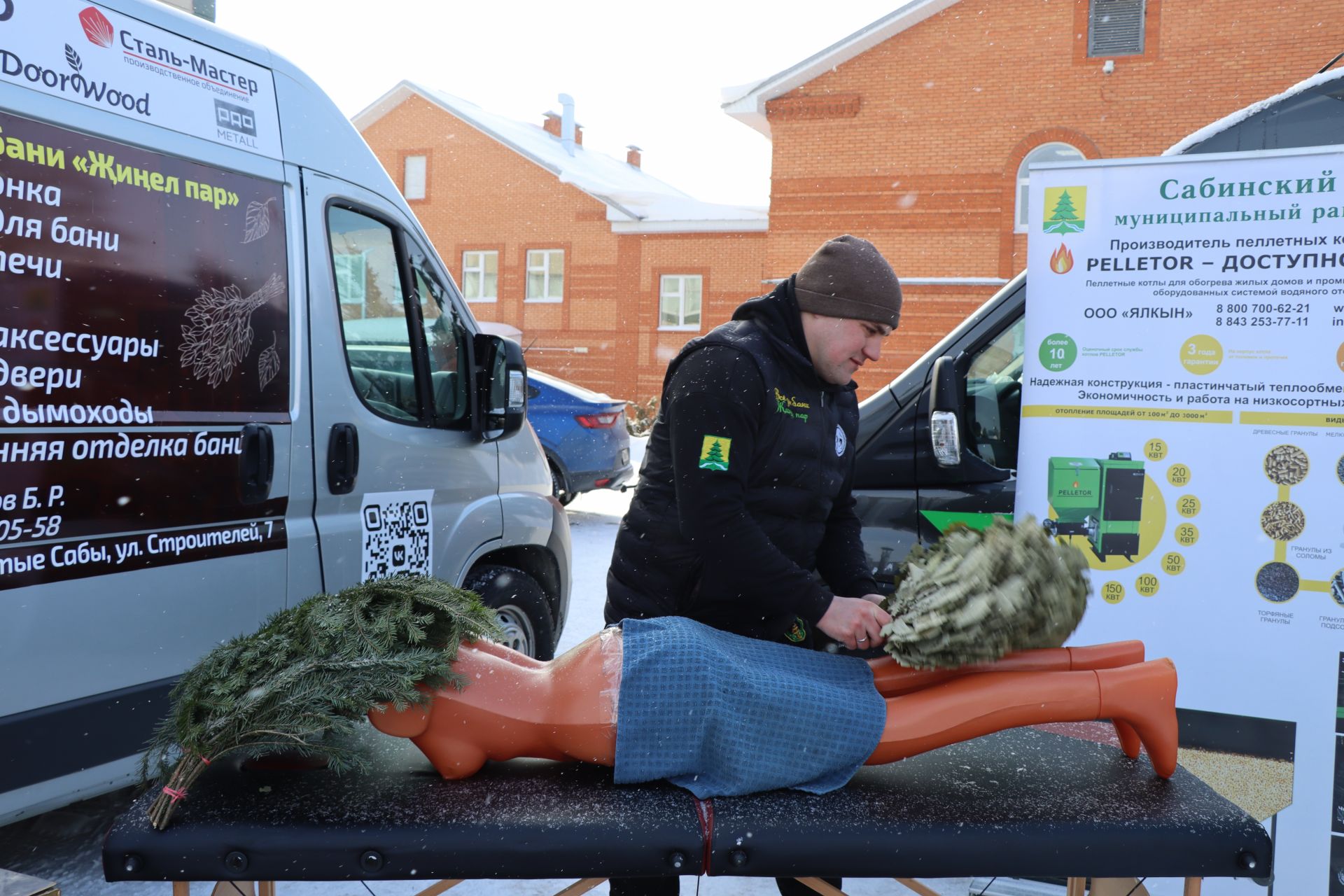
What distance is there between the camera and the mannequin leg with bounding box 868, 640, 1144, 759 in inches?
94.7

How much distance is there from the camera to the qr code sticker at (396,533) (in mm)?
3730

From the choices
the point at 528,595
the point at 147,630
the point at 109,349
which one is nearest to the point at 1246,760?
the point at 528,595

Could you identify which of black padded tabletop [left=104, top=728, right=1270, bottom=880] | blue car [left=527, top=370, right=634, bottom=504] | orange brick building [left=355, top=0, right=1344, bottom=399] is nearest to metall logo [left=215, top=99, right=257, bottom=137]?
black padded tabletop [left=104, top=728, right=1270, bottom=880]

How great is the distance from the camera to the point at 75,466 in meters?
2.71

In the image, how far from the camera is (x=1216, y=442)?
320 centimetres

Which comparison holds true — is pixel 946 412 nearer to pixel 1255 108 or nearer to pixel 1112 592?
pixel 1112 592

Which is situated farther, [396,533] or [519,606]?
[519,606]

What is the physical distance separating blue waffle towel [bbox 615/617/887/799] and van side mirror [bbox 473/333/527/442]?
2.14 m

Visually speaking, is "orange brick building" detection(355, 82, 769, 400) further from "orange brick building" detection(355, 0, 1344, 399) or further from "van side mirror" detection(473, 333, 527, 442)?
"van side mirror" detection(473, 333, 527, 442)

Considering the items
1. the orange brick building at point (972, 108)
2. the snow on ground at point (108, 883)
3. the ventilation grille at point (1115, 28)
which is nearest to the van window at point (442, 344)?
the snow on ground at point (108, 883)

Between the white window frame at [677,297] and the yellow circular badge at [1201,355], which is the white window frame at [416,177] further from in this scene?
the yellow circular badge at [1201,355]

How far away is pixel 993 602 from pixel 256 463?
2.19 metres

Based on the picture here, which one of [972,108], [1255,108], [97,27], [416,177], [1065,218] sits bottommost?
[1065,218]

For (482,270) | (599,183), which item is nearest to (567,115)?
(599,183)
